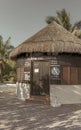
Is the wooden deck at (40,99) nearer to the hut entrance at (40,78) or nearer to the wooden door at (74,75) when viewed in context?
the hut entrance at (40,78)

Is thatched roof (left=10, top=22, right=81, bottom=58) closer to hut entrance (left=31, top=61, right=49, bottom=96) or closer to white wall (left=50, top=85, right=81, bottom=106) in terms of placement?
hut entrance (left=31, top=61, right=49, bottom=96)

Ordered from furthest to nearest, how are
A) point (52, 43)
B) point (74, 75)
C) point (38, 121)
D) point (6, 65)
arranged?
point (6, 65) → point (74, 75) → point (52, 43) → point (38, 121)

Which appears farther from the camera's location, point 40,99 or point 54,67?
point 40,99

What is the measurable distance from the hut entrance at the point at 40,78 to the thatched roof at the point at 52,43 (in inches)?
39.7

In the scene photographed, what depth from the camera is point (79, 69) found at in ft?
51.1

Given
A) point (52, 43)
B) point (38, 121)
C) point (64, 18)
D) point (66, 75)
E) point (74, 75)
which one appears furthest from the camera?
point (64, 18)

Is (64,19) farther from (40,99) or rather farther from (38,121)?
(38,121)

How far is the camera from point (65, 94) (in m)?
15.0

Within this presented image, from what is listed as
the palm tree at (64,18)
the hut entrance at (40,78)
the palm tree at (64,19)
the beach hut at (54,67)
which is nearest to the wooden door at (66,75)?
the beach hut at (54,67)

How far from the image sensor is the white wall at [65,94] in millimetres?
14828

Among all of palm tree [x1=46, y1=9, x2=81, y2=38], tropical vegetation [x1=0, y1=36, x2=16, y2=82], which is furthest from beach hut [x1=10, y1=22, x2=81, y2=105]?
tropical vegetation [x1=0, y1=36, x2=16, y2=82]

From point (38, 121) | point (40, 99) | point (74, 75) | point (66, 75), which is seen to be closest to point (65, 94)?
point (66, 75)

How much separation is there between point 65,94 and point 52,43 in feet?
10.7

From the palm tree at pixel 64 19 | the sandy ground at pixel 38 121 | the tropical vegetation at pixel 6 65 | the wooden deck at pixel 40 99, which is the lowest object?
the sandy ground at pixel 38 121
